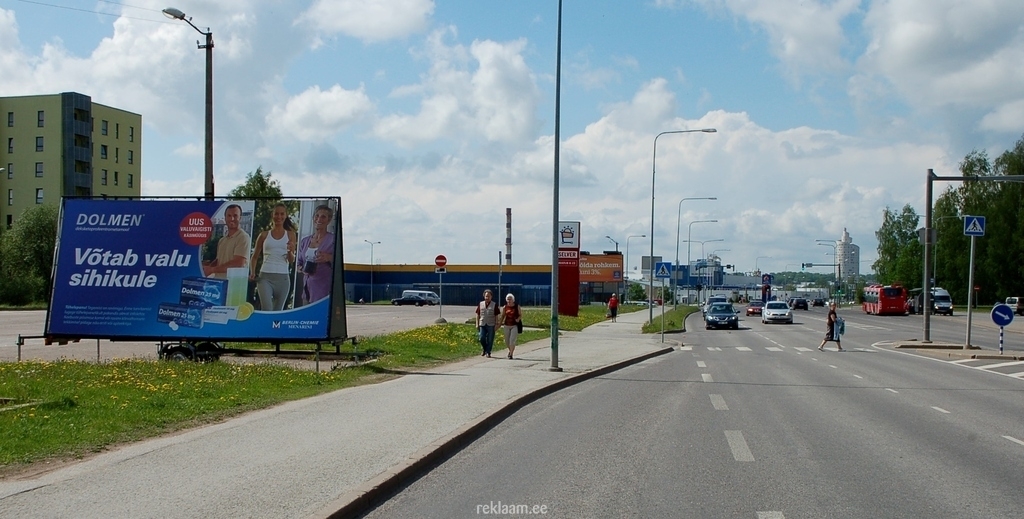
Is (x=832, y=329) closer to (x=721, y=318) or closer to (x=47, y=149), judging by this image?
(x=721, y=318)

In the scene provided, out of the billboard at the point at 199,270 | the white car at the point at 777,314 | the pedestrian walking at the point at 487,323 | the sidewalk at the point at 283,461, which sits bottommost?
the white car at the point at 777,314

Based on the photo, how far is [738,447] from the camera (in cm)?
1021

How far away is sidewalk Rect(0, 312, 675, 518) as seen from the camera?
679 cm

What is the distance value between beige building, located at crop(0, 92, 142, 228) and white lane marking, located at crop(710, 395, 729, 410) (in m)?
77.0

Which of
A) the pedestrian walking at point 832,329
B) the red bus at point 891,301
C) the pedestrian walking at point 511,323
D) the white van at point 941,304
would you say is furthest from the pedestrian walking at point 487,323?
the white van at point 941,304

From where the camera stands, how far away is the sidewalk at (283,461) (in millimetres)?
6789

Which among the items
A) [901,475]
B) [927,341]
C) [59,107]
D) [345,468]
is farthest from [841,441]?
[59,107]

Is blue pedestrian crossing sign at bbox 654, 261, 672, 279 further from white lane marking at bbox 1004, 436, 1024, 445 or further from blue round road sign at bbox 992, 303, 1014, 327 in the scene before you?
white lane marking at bbox 1004, 436, 1024, 445

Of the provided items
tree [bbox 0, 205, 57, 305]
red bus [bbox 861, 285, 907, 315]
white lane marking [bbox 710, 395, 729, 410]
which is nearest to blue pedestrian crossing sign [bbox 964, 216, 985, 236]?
white lane marking [bbox 710, 395, 729, 410]

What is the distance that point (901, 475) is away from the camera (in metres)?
8.62

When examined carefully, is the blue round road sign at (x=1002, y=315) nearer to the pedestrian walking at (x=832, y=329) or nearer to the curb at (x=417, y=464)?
the pedestrian walking at (x=832, y=329)

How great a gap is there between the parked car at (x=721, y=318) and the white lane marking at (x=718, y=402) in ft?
119

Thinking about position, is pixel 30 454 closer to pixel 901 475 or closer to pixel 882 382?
pixel 901 475

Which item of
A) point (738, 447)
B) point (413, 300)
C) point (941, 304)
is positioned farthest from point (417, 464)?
point (413, 300)
